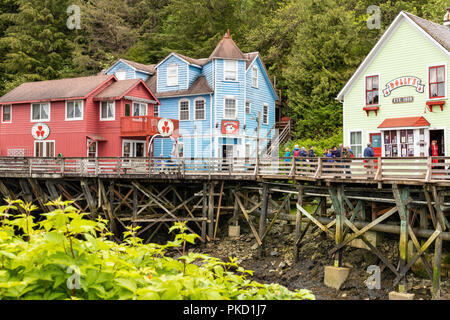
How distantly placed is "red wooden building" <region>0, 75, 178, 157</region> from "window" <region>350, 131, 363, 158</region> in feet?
37.7

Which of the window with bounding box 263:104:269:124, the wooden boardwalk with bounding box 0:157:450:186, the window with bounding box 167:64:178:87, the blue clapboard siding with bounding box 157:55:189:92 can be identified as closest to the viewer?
the wooden boardwalk with bounding box 0:157:450:186

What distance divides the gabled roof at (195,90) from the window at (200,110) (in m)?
0.83

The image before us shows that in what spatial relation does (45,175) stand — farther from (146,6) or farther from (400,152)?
(146,6)

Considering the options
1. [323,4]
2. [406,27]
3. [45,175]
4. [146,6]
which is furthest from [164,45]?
[406,27]

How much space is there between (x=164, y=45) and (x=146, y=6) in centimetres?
1055

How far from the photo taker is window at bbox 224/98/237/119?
33.8 metres

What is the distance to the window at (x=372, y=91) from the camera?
23.5 metres

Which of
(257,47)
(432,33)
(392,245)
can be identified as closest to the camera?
(392,245)

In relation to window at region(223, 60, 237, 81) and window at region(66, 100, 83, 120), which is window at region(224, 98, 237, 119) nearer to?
window at region(223, 60, 237, 81)

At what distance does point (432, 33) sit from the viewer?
21438 mm

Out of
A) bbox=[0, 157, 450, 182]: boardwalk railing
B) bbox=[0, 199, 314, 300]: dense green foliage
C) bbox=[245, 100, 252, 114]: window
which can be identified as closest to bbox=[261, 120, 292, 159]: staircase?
bbox=[245, 100, 252, 114]: window

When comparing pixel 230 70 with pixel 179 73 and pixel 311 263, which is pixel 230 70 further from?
pixel 311 263

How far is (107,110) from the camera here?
101 ft

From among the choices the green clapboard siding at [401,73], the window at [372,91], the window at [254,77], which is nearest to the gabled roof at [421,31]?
the green clapboard siding at [401,73]
